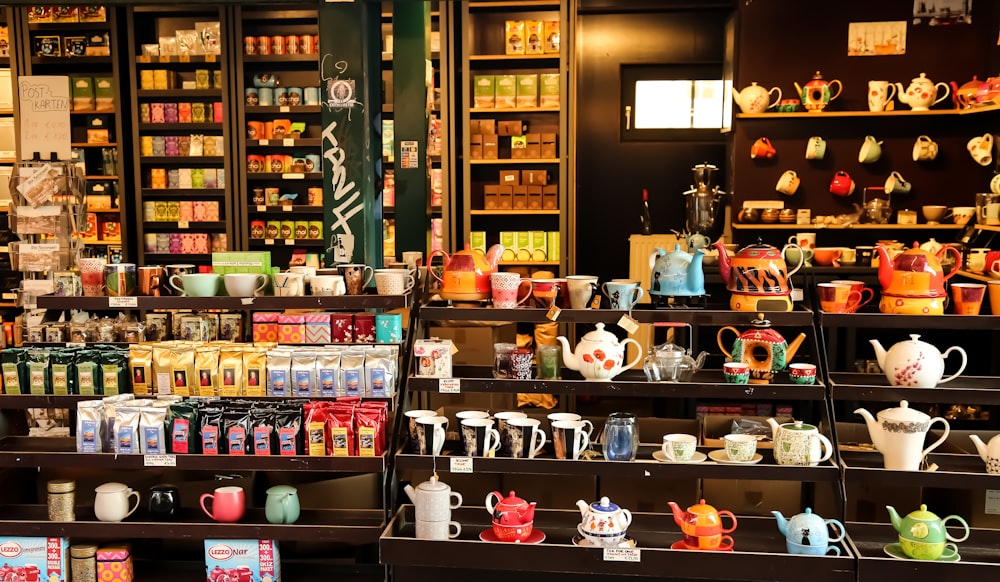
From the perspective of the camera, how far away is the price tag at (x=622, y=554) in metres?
2.46

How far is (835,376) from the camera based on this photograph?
2.85 metres

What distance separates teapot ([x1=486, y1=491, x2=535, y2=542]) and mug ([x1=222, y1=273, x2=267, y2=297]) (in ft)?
3.48

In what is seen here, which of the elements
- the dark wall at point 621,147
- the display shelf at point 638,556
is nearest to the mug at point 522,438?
the display shelf at point 638,556

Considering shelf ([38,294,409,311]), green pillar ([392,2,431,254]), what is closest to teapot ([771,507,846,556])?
shelf ([38,294,409,311])

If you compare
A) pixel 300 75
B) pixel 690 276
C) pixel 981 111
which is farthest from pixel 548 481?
pixel 300 75

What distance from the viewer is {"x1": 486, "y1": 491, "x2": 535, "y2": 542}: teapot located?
2.58 meters

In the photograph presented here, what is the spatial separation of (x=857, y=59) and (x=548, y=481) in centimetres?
415

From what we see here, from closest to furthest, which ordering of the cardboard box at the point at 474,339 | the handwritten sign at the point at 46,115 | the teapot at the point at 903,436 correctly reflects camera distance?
the teapot at the point at 903,436 → the handwritten sign at the point at 46,115 → the cardboard box at the point at 474,339

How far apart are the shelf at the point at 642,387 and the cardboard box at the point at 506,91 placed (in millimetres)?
3783

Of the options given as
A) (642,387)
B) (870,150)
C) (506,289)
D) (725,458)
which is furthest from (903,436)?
(870,150)

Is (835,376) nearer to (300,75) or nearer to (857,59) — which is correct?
(857,59)

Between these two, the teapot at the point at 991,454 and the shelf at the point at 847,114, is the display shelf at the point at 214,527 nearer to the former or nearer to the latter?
the teapot at the point at 991,454

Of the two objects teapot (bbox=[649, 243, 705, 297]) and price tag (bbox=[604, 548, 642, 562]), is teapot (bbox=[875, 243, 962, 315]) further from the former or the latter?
price tag (bbox=[604, 548, 642, 562])

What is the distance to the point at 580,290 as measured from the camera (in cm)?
273
